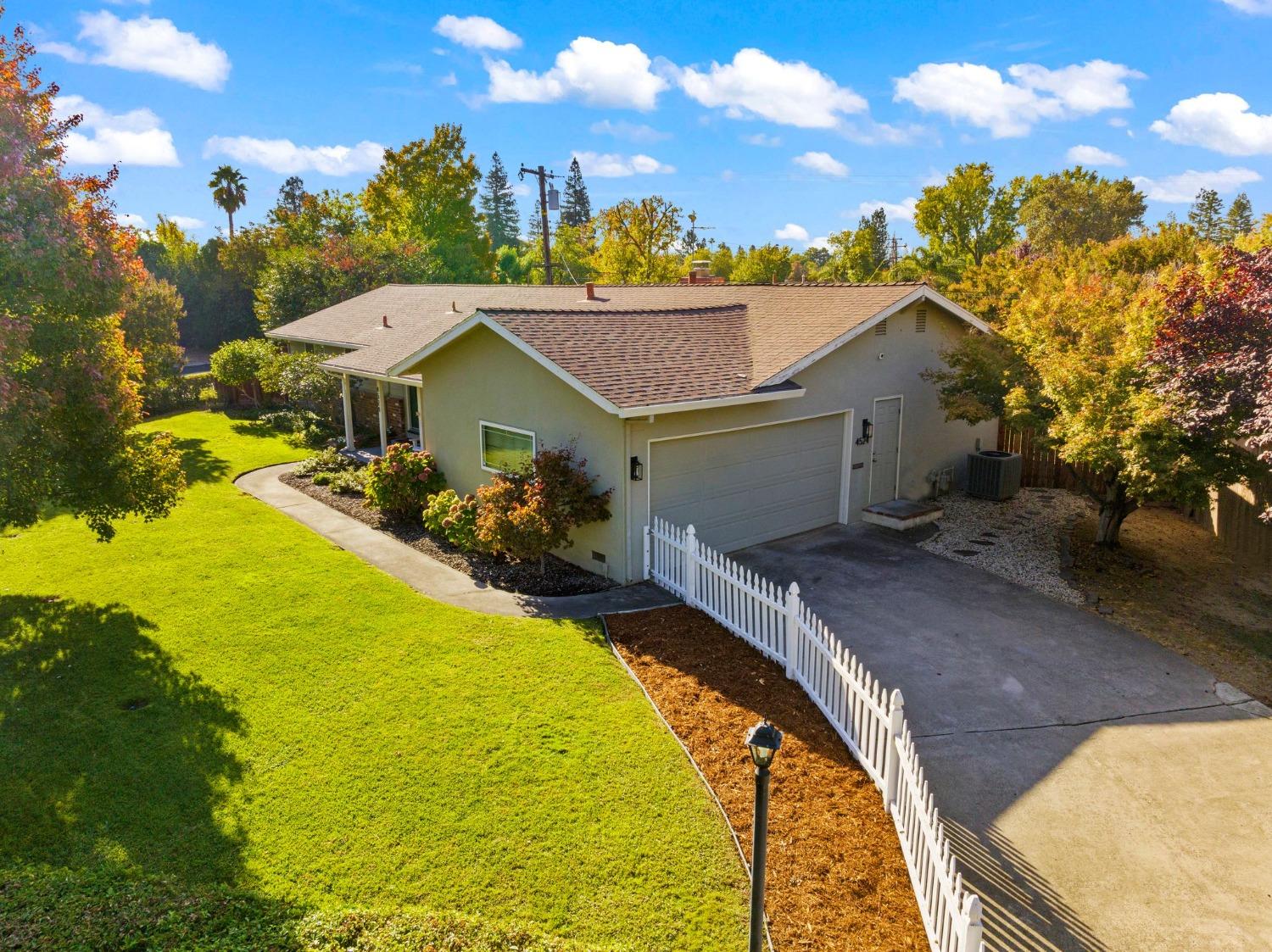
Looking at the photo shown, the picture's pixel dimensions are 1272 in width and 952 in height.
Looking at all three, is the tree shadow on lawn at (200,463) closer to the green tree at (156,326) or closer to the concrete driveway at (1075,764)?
the green tree at (156,326)

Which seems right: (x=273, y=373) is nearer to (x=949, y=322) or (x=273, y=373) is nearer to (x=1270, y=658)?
(x=949, y=322)

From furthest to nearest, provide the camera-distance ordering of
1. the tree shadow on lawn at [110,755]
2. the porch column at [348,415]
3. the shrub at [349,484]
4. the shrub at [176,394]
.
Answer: the shrub at [176,394] < the porch column at [348,415] < the shrub at [349,484] < the tree shadow on lawn at [110,755]

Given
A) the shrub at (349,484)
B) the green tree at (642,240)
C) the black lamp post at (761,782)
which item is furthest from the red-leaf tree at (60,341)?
the green tree at (642,240)

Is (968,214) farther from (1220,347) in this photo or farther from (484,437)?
(484,437)

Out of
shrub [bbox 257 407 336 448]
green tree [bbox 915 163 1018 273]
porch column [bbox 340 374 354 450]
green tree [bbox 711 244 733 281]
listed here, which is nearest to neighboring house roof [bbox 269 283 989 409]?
porch column [bbox 340 374 354 450]

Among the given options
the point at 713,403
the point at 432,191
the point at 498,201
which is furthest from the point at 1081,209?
the point at 498,201

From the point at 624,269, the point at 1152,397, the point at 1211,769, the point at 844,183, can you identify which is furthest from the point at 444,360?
the point at 844,183

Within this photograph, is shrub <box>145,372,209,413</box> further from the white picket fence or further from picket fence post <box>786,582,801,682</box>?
picket fence post <box>786,582,801,682</box>
